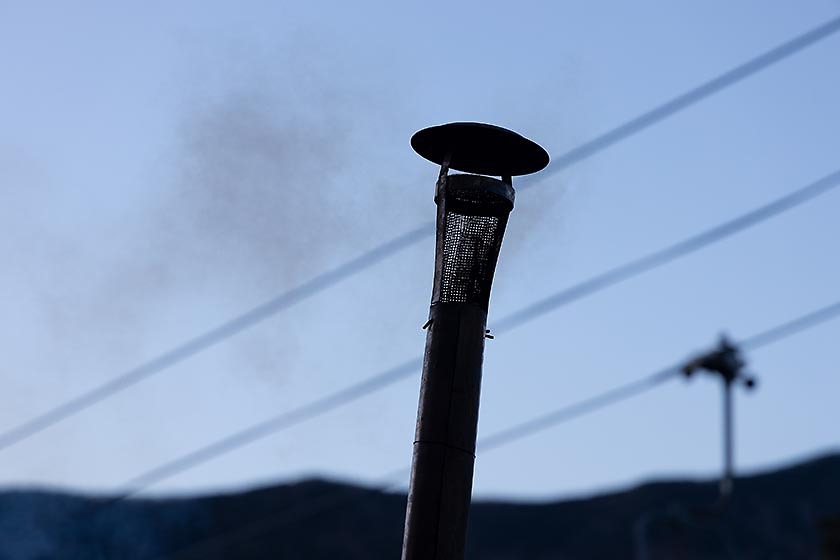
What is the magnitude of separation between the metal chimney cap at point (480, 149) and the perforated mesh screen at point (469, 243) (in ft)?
0.48

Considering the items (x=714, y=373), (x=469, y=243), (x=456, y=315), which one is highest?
Answer: (x=714, y=373)

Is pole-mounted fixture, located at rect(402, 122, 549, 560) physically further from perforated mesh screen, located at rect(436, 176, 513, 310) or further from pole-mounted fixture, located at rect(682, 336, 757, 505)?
pole-mounted fixture, located at rect(682, 336, 757, 505)

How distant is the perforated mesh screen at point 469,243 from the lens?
5484 millimetres

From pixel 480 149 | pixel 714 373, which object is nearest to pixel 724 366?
pixel 714 373

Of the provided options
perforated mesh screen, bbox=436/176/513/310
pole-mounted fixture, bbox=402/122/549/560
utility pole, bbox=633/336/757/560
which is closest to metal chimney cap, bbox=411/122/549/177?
pole-mounted fixture, bbox=402/122/549/560

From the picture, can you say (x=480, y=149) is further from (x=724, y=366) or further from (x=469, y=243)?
(x=724, y=366)

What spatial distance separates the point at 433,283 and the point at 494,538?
86.7 metres

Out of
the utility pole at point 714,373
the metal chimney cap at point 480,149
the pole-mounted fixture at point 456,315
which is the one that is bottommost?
the pole-mounted fixture at point 456,315

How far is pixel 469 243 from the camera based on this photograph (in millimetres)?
5516

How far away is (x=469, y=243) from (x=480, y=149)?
16.5 inches

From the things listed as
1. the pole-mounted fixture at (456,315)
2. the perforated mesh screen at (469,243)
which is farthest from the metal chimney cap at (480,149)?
the perforated mesh screen at (469,243)

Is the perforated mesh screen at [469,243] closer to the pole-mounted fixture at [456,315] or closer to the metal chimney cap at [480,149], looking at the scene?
the pole-mounted fixture at [456,315]

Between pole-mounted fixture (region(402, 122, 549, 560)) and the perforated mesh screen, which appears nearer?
pole-mounted fixture (region(402, 122, 549, 560))

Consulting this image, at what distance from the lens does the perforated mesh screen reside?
18.0 ft
